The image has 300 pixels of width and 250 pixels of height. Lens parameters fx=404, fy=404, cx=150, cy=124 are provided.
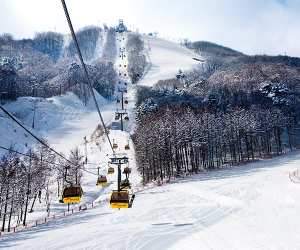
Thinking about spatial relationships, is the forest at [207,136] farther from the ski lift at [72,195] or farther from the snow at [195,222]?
the ski lift at [72,195]

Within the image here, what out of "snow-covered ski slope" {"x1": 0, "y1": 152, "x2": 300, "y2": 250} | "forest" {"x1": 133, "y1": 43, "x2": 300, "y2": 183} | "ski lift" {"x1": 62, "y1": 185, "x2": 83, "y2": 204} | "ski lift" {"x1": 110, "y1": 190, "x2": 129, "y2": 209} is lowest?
"snow-covered ski slope" {"x1": 0, "y1": 152, "x2": 300, "y2": 250}

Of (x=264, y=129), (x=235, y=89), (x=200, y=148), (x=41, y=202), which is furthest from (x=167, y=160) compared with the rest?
(x=235, y=89)

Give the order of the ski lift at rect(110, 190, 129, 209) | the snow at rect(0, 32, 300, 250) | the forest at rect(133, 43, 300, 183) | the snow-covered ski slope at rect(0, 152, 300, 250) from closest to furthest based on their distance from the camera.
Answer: the ski lift at rect(110, 190, 129, 209) → the snow-covered ski slope at rect(0, 152, 300, 250) → the snow at rect(0, 32, 300, 250) → the forest at rect(133, 43, 300, 183)

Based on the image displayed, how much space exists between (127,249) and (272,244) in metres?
12.8

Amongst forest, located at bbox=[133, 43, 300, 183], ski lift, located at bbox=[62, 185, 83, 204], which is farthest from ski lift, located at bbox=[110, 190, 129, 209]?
forest, located at bbox=[133, 43, 300, 183]

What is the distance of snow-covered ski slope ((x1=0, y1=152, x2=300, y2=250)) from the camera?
37688mm

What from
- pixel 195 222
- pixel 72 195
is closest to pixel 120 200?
pixel 72 195

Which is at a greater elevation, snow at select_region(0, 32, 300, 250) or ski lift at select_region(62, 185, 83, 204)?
ski lift at select_region(62, 185, 83, 204)

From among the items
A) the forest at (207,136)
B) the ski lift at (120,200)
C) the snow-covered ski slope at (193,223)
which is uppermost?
the forest at (207,136)

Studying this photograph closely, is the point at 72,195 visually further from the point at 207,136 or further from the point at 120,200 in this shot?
the point at 207,136

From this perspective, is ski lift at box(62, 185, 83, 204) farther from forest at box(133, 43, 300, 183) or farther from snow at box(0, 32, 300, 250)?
forest at box(133, 43, 300, 183)

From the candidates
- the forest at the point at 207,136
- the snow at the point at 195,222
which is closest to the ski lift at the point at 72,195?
the snow at the point at 195,222

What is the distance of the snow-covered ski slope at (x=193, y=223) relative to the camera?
1484 inches

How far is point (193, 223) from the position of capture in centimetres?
4566
